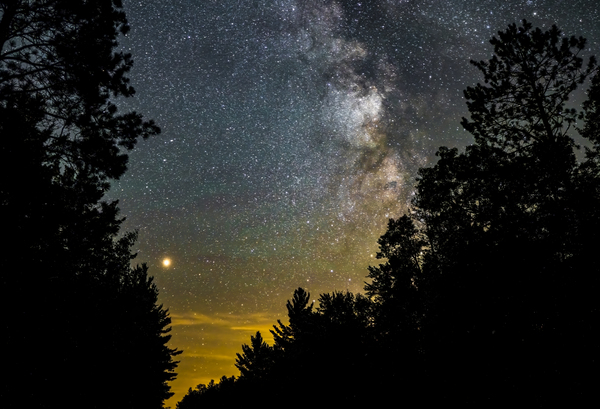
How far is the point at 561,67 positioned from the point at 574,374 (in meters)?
11.2

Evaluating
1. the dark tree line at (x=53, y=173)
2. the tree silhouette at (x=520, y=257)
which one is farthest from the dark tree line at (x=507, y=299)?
the dark tree line at (x=53, y=173)

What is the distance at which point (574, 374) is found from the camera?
9.04m

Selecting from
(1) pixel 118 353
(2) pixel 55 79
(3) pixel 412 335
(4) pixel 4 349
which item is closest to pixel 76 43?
(2) pixel 55 79

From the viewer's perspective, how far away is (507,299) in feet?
34.3

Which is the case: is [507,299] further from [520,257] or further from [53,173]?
[53,173]

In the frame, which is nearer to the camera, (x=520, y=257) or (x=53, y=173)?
(x=53, y=173)

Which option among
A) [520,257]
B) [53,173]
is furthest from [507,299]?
[53,173]

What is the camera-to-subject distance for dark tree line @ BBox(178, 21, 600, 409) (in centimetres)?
973

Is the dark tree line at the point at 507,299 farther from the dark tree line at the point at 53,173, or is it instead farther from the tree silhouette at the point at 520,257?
the dark tree line at the point at 53,173

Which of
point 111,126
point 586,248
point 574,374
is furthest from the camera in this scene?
point 586,248

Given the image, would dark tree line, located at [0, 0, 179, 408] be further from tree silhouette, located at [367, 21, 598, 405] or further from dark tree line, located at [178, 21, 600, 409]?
tree silhouette, located at [367, 21, 598, 405]

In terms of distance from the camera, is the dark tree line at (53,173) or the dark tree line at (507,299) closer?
the dark tree line at (53,173)

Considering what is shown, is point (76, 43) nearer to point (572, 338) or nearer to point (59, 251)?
point (59, 251)

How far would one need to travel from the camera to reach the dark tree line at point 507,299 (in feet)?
31.9
